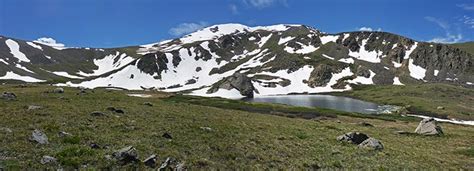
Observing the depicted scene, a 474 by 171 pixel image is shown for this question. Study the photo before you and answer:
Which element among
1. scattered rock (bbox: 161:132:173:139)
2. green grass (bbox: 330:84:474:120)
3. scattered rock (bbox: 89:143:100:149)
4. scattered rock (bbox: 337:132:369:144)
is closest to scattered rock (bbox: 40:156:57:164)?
scattered rock (bbox: 89:143:100:149)

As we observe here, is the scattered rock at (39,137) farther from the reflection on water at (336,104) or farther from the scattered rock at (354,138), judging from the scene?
the reflection on water at (336,104)

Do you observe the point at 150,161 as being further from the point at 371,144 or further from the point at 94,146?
the point at 371,144

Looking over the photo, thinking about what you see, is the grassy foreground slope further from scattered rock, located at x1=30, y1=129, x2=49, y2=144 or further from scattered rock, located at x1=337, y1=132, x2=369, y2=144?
scattered rock, located at x1=337, y1=132, x2=369, y2=144

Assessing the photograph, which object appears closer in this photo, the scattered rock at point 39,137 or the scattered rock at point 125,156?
the scattered rock at point 125,156

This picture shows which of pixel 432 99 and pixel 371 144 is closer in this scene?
pixel 371 144

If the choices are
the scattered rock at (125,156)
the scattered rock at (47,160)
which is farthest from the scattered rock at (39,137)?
the scattered rock at (125,156)

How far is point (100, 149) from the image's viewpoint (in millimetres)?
20953

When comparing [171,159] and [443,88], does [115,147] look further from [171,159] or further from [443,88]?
[443,88]

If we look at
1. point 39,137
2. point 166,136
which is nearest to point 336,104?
point 166,136

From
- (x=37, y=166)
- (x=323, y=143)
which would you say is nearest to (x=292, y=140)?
(x=323, y=143)

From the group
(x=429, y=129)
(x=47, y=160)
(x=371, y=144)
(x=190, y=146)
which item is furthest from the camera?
(x=429, y=129)

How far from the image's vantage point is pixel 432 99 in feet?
563

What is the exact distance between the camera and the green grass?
132m

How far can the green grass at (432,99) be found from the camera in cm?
13225
